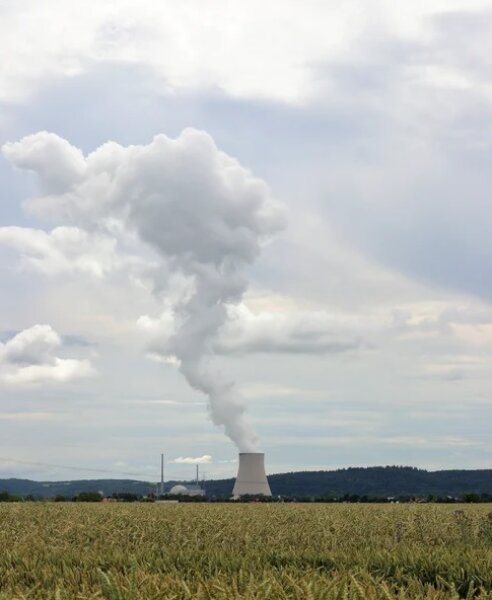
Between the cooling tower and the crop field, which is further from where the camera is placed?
the cooling tower

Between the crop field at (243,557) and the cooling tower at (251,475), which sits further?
the cooling tower at (251,475)

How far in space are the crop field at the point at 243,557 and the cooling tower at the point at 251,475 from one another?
81.6 meters

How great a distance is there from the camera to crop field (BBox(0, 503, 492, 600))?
813 centimetres

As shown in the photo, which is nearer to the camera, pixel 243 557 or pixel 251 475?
pixel 243 557

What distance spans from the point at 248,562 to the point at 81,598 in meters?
5.68

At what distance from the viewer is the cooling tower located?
110 m

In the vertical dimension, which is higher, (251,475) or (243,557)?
(251,475)

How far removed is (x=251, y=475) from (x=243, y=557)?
327 feet

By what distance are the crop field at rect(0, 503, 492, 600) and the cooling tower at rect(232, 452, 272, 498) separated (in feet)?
268

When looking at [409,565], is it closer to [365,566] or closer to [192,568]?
[365,566]

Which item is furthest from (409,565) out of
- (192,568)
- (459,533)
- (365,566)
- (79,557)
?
(459,533)

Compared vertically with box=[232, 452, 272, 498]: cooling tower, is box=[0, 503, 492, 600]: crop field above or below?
below

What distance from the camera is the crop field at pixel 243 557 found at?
26.7ft

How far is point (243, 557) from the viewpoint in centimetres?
1315
